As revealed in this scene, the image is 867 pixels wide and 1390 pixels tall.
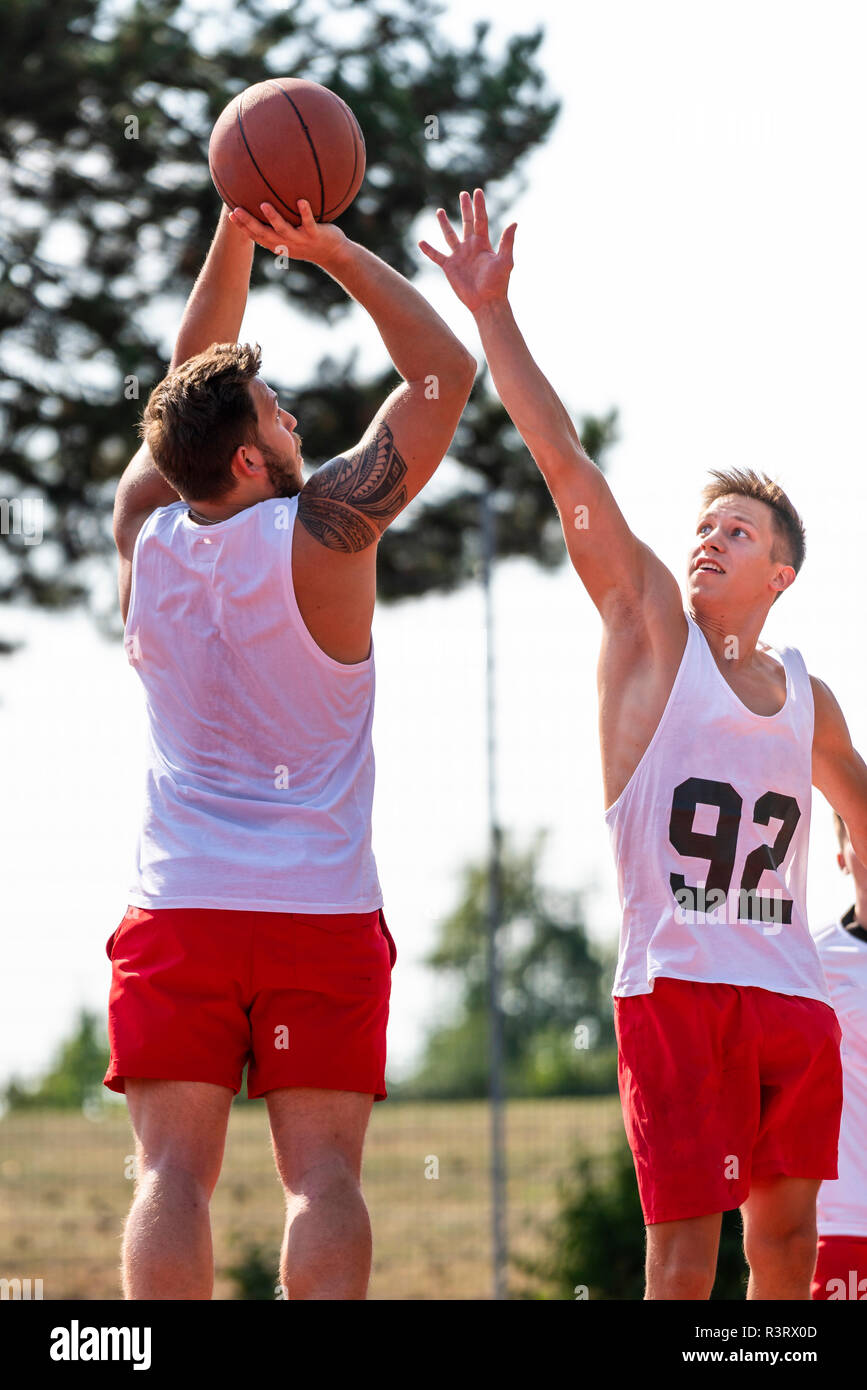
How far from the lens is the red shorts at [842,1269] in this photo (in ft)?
12.5

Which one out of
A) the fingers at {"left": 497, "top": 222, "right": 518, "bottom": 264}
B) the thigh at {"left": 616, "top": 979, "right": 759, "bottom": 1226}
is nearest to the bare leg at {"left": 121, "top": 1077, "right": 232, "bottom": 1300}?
the thigh at {"left": 616, "top": 979, "right": 759, "bottom": 1226}

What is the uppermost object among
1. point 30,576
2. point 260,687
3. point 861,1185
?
point 30,576

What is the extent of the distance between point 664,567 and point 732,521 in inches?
10.5

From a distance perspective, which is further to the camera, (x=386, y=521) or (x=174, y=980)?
(x=386, y=521)

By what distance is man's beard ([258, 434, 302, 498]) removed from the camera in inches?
122

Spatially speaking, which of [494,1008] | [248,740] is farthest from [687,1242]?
[494,1008]

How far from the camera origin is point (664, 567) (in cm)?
363

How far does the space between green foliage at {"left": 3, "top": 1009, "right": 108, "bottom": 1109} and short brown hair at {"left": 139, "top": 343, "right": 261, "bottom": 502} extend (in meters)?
7.48

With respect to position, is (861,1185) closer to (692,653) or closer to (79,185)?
(692,653)

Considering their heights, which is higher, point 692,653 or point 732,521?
point 732,521

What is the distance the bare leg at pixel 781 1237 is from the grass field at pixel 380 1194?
4.74 m

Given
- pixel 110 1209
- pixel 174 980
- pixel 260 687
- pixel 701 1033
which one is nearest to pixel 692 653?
pixel 701 1033

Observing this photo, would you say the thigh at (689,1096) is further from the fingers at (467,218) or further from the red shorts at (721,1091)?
the fingers at (467,218)

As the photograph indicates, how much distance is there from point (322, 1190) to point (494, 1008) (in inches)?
200
